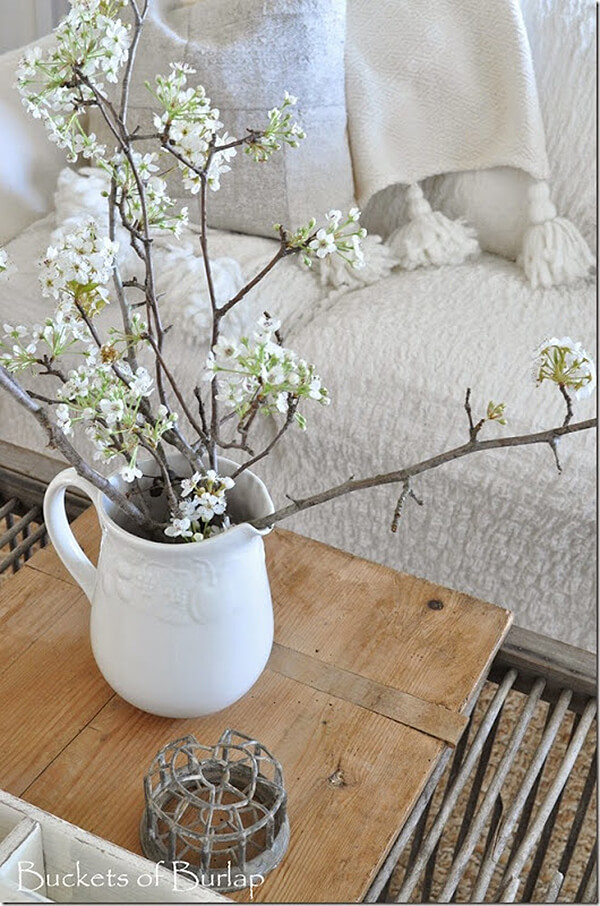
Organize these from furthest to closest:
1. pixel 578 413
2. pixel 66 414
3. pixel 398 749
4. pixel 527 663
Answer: pixel 578 413 → pixel 527 663 → pixel 398 749 → pixel 66 414

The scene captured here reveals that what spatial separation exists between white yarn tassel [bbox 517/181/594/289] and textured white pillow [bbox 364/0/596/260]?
31 millimetres

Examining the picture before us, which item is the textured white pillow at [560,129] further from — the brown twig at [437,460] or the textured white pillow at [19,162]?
the brown twig at [437,460]

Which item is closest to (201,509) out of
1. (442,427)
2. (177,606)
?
(177,606)

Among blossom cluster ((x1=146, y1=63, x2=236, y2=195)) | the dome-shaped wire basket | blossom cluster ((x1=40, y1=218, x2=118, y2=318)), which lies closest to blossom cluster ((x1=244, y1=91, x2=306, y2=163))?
blossom cluster ((x1=146, y1=63, x2=236, y2=195))

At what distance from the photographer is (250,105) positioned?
1.54 meters

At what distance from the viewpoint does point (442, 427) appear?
4.47ft

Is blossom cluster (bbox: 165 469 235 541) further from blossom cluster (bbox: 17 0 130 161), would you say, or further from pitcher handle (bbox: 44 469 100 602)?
blossom cluster (bbox: 17 0 130 161)

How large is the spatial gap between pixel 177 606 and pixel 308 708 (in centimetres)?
16

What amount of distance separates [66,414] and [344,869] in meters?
0.35

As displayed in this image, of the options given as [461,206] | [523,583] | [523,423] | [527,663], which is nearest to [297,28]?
[461,206]

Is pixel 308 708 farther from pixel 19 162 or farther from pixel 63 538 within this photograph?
pixel 19 162

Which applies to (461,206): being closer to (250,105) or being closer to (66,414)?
(250,105)

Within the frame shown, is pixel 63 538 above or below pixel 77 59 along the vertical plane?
below

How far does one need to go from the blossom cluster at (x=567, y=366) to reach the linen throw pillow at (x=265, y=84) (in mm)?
1030
